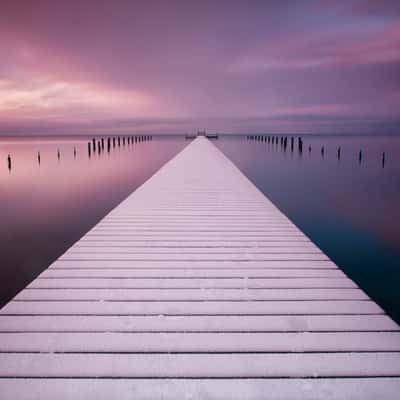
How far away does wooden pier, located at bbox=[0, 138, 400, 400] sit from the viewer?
61.8 inches

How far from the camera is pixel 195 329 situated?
198cm

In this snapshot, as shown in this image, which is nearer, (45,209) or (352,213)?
(45,209)

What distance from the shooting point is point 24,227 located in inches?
367

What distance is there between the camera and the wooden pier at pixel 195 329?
1.57 meters

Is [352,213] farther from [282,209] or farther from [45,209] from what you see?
[45,209]

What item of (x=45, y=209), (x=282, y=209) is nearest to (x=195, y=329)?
(x=282, y=209)

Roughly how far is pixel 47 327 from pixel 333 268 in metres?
2.55

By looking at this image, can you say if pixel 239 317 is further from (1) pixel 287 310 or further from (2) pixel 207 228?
(2) pixel 207 228

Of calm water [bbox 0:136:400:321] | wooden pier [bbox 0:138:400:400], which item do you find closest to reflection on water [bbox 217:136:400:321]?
calm water [bbox 0:136:400:321]

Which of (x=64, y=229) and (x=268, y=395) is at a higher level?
(x=268, y=395)

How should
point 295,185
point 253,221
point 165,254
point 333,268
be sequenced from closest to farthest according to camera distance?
1. point 333,268
2. point 165,254
3. point 253,221
4. point 295,185

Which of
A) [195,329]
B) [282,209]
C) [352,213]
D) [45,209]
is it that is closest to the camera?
[195,329]

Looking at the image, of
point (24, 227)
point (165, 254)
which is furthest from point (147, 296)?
point (24, 227)

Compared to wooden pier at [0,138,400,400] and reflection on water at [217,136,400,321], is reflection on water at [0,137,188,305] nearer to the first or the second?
wooden pier at [0,138,400,400]
